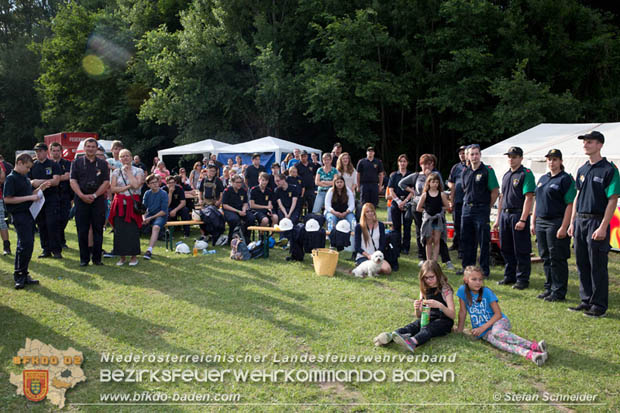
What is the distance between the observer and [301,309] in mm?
4887

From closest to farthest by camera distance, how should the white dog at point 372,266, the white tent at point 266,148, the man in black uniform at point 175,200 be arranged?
the white dog at point 372,266 < the man in black uniform at point 175,200 < the white tent at point 266,148

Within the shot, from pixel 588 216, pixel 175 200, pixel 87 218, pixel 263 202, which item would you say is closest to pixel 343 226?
pixel 263 202

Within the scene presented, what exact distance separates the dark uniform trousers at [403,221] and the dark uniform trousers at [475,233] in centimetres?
146

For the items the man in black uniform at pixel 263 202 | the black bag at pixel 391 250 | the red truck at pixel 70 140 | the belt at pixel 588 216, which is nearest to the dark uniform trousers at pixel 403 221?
the black bag at pixel 391 250

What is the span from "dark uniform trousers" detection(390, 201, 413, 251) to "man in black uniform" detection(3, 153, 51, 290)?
552 centimetres

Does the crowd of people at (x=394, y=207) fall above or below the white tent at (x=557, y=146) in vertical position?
below

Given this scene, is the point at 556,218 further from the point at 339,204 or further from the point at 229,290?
the point at 229,290

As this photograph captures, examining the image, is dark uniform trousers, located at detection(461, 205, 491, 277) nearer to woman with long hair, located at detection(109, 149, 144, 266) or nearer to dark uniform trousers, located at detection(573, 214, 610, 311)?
dark uniform trousers, located at detection(573, 214, 610, 311)

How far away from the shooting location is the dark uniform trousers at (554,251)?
16.5ft

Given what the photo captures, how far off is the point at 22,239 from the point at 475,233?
6.03 meters

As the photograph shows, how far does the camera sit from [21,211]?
5.54 meters

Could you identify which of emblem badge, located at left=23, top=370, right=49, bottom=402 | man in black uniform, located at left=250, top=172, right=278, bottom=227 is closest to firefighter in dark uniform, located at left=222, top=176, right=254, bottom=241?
man in black uniform, located at left=250, top=172, right=278, bottom=227

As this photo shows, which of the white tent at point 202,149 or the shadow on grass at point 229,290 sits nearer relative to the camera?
the shadow on grass at point 229,290

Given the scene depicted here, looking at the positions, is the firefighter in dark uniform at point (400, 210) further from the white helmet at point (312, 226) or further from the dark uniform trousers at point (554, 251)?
Result: the dark uniform trousers at point (554, 251)
